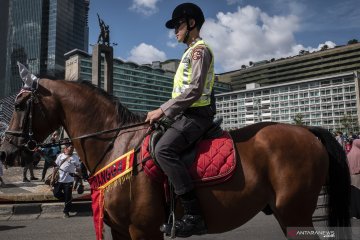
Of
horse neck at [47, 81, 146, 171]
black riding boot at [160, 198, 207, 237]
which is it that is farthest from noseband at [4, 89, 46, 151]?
black riding boot at [160, 198, 207, 237]

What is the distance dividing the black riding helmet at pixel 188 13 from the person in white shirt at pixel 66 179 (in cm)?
740

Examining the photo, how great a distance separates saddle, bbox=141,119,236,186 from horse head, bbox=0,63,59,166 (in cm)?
113

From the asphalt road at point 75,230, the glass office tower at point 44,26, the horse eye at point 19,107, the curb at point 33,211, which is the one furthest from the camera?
the glass office tower at point 44,26

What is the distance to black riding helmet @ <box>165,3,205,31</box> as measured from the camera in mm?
3488

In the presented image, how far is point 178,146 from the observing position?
3.24m

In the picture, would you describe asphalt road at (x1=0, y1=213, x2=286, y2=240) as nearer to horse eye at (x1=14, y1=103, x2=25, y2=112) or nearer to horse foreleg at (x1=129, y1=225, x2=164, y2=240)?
horse foreleg at (x1=129, y1=225, x2=164, y2=240)

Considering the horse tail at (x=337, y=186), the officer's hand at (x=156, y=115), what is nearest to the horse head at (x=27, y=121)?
the officer's hand at (x=156, y=115)

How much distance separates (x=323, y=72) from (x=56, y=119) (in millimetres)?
172063

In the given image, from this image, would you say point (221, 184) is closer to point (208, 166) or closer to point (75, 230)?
point (208, 166)

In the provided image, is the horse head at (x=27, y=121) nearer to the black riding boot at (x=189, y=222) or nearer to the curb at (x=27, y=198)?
the black riding boot at (x=189, y=222)

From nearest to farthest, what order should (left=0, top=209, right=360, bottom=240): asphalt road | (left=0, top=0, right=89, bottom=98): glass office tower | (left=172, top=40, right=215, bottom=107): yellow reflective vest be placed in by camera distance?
1. (left=172, top=40, right=215, bottom=107): yellow reflective vest
2. (left=0, top=209, right=360, bottom=240): asphalt road
3. (left=0, top=0, right=89, bottom=98): glass office tower

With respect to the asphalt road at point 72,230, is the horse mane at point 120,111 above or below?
above

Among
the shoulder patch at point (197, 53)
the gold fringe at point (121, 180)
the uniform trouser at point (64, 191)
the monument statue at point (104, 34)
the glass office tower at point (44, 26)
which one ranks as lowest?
the uniform trouser at point (64, 191)

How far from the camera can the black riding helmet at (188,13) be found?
3488 mm
